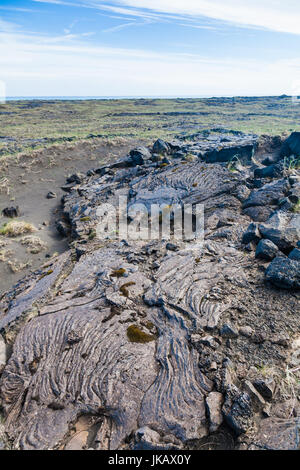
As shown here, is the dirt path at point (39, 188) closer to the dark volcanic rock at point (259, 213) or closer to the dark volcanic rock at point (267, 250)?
the dark volcanic rock at point (259, 213)

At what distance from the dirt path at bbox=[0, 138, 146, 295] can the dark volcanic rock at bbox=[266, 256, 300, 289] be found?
15.0 meters

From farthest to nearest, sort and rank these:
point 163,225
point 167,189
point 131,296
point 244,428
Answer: point 167,189, point 163,225, point 131,296, point 244,428

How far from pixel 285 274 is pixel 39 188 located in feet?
105

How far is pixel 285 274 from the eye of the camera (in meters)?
9.73

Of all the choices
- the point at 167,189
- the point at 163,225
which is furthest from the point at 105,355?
the point at 167,189

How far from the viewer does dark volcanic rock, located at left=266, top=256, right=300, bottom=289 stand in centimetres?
962

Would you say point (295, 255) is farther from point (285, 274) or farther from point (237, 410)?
point (237, 410)

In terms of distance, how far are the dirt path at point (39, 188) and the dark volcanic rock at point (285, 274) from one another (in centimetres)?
1497

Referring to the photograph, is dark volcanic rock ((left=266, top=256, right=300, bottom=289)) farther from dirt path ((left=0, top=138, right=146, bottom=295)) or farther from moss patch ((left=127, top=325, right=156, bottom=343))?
dirt path ((left=0, top=138, right=146, bottom=295))

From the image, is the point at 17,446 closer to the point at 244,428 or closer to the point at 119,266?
the point at 244,428

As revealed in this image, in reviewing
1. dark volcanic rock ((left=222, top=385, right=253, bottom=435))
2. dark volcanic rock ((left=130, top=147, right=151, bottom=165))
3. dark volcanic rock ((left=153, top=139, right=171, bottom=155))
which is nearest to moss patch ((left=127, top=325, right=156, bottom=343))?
dark volcanic rock ((left=222, top=385, right=253, bottom=435))

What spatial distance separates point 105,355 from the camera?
27.7 ft

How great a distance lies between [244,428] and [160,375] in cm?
244

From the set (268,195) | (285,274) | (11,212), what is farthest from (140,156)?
(285,274)
